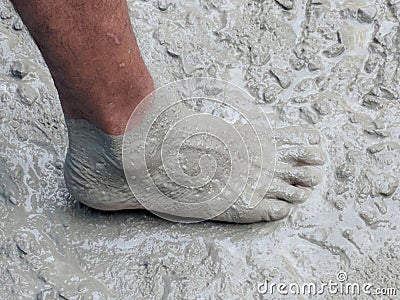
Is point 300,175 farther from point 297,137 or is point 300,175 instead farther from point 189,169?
point 189,169

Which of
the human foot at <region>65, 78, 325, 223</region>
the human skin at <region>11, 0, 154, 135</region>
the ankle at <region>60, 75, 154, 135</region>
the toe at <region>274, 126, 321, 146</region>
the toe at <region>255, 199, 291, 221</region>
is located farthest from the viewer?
the toe at <region>274, 126, 321, 146</region>

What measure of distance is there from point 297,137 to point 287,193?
18cm

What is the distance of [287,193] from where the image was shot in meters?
1.62

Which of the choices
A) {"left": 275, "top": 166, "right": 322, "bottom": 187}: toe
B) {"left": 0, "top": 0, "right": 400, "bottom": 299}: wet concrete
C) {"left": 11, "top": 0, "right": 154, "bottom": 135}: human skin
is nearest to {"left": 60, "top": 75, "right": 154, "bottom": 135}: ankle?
{"left": 11, "top": 0, "right": 154, "bottom": 135}: human skin

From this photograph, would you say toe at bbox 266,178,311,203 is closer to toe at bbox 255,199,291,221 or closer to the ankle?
toe at bbox 255,199,291,221

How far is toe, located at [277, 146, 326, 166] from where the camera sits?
5.46 ft

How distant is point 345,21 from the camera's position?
1875 millimetres

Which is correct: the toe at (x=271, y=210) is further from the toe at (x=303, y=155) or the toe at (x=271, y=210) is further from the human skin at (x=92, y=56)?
the human skin at (x=92, y=56)

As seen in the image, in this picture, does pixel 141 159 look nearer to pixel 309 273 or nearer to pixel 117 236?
pixel 117 236

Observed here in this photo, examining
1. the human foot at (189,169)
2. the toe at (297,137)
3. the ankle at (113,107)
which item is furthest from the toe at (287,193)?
the ankle at (113,107)

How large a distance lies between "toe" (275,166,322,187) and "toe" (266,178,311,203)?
0.03 metres

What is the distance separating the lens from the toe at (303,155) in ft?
5.46

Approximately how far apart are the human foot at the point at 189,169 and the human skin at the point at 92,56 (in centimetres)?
7

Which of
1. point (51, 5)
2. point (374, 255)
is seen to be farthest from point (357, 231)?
point (51, 5)
